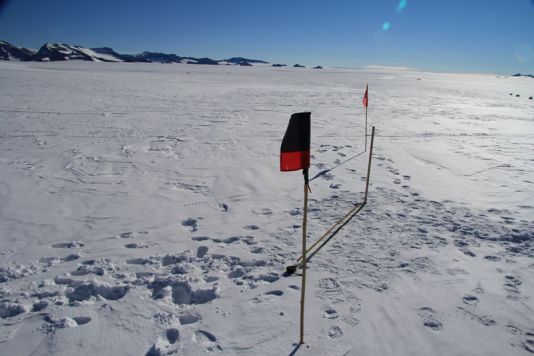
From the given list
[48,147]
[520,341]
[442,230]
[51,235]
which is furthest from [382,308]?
[48,147]

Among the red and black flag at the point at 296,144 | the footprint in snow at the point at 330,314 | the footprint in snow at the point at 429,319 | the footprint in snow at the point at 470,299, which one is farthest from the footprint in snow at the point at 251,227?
the footprint in snow at the point at 470,299

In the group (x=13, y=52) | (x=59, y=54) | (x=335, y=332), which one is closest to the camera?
(x=335, y=332)

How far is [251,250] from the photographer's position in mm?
4598

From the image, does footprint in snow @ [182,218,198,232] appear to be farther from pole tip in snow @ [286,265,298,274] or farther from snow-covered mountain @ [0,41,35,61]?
snow-covered mountain @ [0,41,35,61]

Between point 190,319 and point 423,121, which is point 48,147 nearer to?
point 190,319

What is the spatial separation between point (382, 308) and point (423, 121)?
13.2m

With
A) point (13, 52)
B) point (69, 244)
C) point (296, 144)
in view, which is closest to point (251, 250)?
point (296, 144)

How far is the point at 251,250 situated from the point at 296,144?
207 centimetres

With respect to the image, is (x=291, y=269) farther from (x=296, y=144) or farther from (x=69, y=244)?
(x=69, y=244)

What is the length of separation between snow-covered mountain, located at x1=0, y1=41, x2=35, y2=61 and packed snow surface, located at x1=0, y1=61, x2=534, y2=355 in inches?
7524

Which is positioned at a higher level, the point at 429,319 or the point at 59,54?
the point at 59,54

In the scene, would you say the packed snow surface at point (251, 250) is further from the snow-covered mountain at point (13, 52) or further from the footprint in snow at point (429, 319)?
the snow-covered mountain at point (13, 52)

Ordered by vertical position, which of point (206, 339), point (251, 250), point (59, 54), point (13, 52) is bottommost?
point (206, 339)

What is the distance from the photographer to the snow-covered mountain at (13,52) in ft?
522
